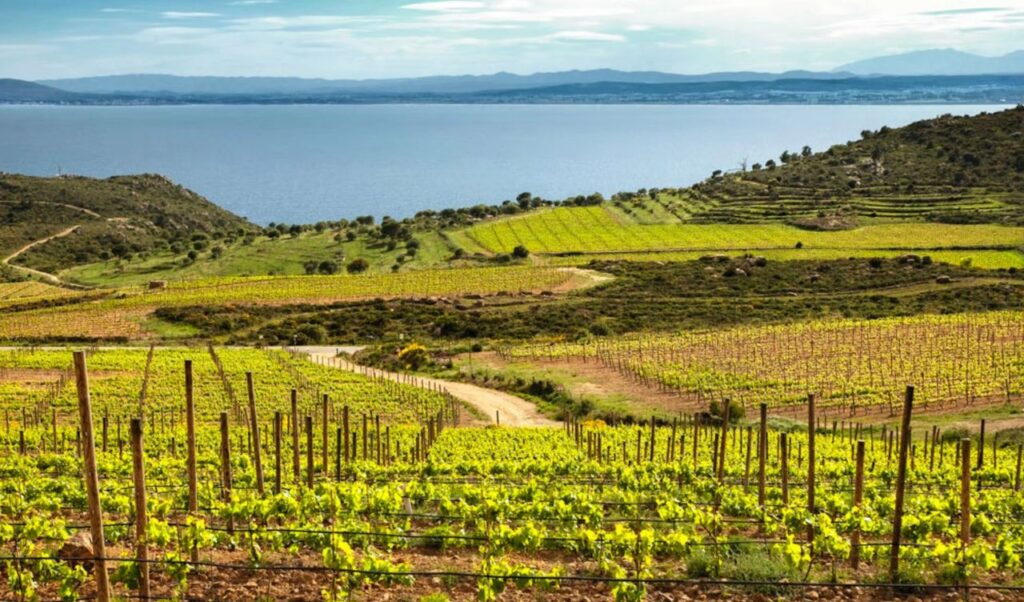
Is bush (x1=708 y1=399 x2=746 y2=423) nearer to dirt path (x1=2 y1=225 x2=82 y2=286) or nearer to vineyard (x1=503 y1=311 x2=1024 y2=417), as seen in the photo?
vineyard (x1=503 y1=311 x2=1024 y2=417)

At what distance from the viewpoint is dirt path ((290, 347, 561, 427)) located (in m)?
40.2

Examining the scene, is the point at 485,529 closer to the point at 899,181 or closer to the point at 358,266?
the point at 358,266

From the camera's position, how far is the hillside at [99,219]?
125 metres

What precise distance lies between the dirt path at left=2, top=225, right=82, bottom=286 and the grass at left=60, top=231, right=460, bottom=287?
1.48m

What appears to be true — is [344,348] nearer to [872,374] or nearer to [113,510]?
[872,374]

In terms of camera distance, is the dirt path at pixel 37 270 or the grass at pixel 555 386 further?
the dirt path at pixel 37 270

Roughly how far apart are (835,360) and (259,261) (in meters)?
69.6

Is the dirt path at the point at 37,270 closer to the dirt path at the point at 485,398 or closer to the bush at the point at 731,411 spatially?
the dirt path at the point at 485,398

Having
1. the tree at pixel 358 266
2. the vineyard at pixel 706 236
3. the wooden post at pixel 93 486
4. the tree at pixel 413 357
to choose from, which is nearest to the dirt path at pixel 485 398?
the tree at pixel 413 357

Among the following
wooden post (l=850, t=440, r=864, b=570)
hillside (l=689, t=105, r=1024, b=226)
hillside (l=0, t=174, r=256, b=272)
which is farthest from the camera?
hillside (l=0, t=174, r=256, b=272)

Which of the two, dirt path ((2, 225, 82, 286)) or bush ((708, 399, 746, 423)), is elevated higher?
bush ((708, 399, 746, 423))

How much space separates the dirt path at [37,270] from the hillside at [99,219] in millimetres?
441

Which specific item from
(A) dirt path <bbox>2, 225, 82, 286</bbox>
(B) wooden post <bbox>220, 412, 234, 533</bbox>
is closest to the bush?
(B) wooden post <bbox>220, 412, 234, 533</bbox>

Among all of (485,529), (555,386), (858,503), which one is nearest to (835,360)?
(555,386)
